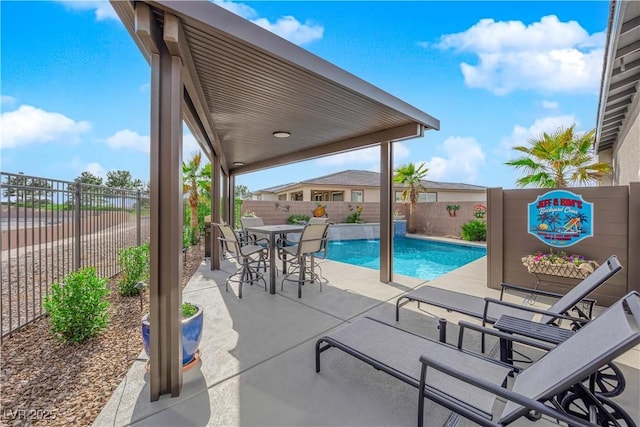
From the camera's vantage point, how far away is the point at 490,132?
Result: 12.0 meters

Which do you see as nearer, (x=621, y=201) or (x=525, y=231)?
(x=621, y=201)

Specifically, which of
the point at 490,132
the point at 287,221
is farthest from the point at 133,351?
the point at 490,132

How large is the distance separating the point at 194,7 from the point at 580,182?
9.21 meters

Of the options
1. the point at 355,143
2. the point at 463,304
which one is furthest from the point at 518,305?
the point at 355,143

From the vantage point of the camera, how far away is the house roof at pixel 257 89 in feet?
6.64

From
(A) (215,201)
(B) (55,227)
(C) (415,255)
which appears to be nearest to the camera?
(B) (55,227)

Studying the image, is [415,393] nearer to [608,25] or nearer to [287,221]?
[608,25]

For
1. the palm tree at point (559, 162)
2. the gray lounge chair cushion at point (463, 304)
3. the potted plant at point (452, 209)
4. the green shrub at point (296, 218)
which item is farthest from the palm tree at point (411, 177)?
the gray lounge chair cushion at point (463, 304)

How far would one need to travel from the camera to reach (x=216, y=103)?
388 centimetres

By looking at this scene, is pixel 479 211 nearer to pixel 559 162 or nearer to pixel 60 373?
pixel 559 162

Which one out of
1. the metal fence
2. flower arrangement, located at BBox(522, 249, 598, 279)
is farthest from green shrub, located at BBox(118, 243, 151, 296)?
flower arrangement, located at BBox(522, 249, 598, 279)

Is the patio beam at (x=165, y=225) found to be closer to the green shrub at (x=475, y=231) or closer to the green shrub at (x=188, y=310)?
the green shrub at (x=188, y=310)

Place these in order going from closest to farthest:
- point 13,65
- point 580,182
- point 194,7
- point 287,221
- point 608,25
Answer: point 194,7
point 608,25
point 13,65
point 580,182
point 287,221

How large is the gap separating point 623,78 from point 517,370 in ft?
20.9
